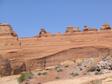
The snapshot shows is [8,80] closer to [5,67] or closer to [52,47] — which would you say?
[5,67]

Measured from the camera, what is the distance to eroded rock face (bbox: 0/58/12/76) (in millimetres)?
38281

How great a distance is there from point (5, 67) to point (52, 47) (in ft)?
15.8

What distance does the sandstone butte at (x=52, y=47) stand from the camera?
38031 mm

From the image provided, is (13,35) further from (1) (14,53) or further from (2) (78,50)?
(2) (78,50)

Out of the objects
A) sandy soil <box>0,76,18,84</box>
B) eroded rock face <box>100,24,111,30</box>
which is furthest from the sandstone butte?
sandy soil <box>0,76,18,84</box>

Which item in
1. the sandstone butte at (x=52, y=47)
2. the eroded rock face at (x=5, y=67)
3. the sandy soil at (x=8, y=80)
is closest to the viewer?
the sandy soil at (x=8, y=80)

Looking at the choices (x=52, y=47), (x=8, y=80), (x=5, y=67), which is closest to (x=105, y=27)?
(x=52, y=47)

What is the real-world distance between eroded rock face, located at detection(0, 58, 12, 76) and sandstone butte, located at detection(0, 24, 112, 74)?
19 cm

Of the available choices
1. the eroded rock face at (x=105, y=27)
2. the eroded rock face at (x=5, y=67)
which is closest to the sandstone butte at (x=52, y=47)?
Result: the eroded rock face at (x=105, y=27)

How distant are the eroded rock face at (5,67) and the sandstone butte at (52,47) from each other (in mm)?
189

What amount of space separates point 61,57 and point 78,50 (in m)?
1.77

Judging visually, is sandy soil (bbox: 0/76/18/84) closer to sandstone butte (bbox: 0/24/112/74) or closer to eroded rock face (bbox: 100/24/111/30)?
sandstone butte (bbox: 0/24/112/74)

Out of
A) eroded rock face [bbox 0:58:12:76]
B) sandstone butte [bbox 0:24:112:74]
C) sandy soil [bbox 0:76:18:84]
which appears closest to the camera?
sandy soil [bbox 0:76:18:84]

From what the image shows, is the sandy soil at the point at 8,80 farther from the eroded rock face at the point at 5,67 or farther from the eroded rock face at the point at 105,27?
the eroded rock face at the point at 105,27
